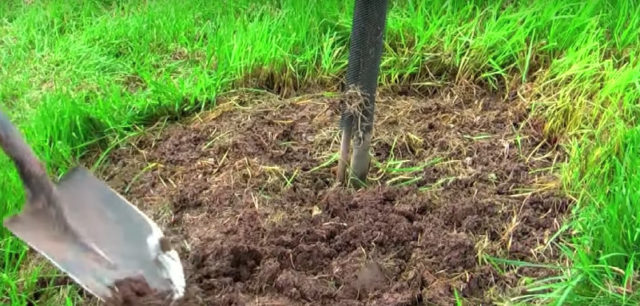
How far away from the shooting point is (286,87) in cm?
316

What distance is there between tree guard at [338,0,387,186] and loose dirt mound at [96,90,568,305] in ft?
0.34

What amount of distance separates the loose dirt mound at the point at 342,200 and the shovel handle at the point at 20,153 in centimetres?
51

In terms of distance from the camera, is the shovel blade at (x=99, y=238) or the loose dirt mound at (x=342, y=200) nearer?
the shovel blade at (x=99, y=238)

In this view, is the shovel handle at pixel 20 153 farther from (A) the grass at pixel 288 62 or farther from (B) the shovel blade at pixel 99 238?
(A) the grass at pixel 288 62

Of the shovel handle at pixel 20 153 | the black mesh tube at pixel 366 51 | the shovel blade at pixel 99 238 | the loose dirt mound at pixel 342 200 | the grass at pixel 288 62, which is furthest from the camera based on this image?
the grass at pixel 288 62

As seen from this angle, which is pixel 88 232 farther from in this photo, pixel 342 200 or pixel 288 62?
pixel 288 62

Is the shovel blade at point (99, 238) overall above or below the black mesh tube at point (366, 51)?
below

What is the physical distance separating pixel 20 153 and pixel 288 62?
136 cm

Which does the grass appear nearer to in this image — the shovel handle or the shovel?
the shovel

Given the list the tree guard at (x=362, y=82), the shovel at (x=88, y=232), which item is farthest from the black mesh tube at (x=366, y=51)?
the shovel at (x=88, y=232)

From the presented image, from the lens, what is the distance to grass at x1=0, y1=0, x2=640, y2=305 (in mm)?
2748

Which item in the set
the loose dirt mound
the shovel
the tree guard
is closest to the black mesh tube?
the tree guard

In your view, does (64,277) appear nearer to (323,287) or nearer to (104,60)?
(323,287)

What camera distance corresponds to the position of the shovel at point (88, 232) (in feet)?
6.72
